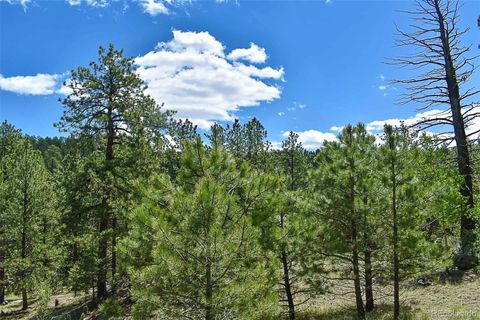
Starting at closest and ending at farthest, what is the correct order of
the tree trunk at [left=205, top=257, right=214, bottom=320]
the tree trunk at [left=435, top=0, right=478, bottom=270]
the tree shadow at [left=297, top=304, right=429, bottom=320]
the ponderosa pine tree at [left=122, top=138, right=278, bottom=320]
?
the ponderosa pine tree at [left=122, top=138, right=278, bottom=320] → the tree trunk at [left=205, top=257, right=214, bottom=320] → the tree shadow at [left=297, top=304, right=429, bottom=320] → the tree trunk at [left=435, top=0, right=478, bottom=270]

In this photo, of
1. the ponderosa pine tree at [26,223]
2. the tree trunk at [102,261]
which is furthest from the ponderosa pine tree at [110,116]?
the ponderosa pine tree at [26,223]

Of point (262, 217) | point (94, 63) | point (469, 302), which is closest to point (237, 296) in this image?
point (262, 217)

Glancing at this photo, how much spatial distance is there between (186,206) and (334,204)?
597 centimetres

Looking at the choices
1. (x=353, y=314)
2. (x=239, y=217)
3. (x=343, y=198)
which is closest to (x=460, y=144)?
(x=343, y=198)

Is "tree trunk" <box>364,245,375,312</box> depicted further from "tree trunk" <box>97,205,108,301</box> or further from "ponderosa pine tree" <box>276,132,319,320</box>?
"tree trunk" <box>97,205,108,301</box>

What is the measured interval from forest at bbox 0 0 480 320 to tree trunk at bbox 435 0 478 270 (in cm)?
6

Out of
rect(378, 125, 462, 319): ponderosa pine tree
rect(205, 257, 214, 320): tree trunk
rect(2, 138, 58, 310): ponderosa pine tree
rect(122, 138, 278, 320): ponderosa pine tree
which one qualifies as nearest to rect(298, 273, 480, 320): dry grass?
rect(378, 125, 462, 319): ponderosa pine tree

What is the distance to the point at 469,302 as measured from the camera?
10836 mm

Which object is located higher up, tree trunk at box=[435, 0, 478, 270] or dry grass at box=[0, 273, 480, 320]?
tree trunk at box=[435, 0, 478, 270]

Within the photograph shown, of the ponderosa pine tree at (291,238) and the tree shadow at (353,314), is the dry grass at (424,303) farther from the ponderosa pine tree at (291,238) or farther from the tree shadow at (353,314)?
the ponderosa pine tree at (291,238)

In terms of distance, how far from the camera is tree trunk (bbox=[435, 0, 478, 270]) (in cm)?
1409

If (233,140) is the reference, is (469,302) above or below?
below

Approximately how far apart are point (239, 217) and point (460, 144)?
38.9 feet

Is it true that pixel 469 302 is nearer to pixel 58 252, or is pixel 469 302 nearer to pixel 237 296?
pixel 237 296
